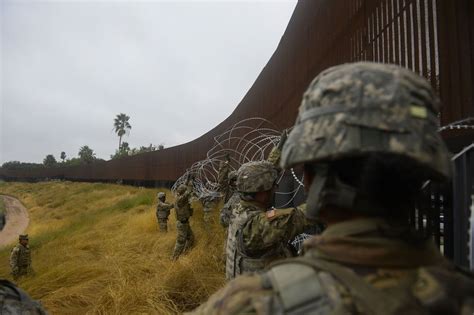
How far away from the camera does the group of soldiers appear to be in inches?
35.6

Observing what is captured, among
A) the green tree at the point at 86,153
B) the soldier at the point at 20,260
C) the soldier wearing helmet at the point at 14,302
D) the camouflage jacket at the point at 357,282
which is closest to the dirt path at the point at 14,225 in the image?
the soldier at the point at 20,260

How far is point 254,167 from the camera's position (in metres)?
2.94

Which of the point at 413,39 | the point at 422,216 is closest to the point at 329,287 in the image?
the point at 422,216

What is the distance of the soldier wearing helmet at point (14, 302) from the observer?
1796 millimetres

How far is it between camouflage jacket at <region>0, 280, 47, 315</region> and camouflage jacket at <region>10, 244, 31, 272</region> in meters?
7.77

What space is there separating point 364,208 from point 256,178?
192cm

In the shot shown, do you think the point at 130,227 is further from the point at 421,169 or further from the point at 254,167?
the point at 421,169

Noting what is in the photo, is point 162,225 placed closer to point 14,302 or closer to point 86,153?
point 14,302

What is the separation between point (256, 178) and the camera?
114 inches

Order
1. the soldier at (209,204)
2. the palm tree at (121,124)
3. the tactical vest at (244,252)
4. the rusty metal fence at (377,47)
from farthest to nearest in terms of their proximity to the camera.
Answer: the palm tree at (121,124) < the soldier at (209,204) < the tactical vest at (244,252) < the rusty metal fence at (377,47)

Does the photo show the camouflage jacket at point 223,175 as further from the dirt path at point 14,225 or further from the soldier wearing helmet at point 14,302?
the dirt path at point 14,225

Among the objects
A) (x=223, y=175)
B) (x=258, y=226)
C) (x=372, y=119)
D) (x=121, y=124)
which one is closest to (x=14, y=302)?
(x=258, y=226)

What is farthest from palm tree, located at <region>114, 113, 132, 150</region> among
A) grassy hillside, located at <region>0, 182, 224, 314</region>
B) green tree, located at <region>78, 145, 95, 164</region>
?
grassy hillside, located at <region>0, 182, 224, 314</region>

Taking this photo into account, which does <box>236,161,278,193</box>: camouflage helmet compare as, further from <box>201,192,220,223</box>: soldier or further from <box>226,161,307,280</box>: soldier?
<box>201,192,220,223</box>: soldier
